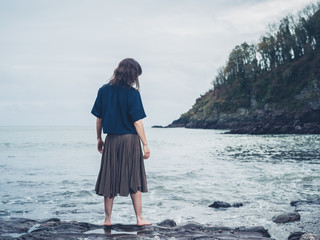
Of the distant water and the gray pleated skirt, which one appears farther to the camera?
the distant water

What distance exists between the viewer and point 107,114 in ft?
14.5

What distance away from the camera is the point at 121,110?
4.41 m

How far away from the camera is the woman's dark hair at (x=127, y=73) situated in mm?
4391

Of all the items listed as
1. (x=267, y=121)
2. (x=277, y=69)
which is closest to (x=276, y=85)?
(x=277, y=69)

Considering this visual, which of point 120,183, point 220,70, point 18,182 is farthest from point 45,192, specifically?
point 220,70

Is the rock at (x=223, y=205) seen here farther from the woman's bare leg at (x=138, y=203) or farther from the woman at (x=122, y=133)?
the woman at (x=122, y=133)

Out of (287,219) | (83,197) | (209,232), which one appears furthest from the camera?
(83,197)

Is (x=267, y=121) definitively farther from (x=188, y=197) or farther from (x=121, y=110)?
(x=121, y=110)

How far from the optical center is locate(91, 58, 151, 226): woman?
173 inches

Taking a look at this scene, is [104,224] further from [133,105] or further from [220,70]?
[220,70]

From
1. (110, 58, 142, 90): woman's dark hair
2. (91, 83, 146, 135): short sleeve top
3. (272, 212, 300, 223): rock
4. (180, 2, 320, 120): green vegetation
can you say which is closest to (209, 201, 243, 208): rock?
(272, 212, 300, 223): rock

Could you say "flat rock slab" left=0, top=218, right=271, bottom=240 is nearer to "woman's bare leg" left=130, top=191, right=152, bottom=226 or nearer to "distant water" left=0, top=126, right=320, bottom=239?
"woman's bare leg" left=130, top=191, right=152, bottom=226

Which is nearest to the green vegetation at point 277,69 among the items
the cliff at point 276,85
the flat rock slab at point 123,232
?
the cliff at point 276,85

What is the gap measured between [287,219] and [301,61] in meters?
68.1
